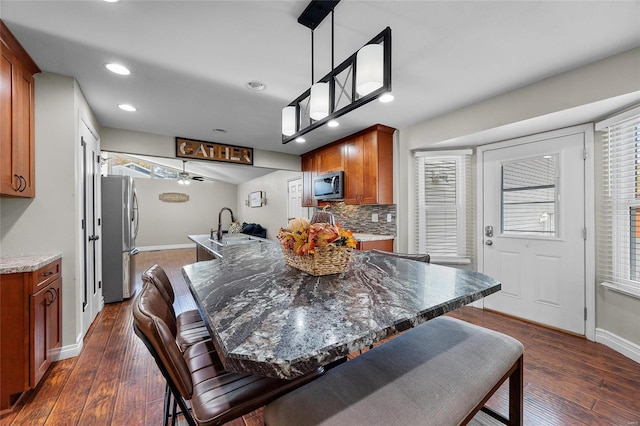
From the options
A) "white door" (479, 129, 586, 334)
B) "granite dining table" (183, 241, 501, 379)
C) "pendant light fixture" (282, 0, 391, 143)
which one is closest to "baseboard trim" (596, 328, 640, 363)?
"white door" (479, 129, 586, 334)

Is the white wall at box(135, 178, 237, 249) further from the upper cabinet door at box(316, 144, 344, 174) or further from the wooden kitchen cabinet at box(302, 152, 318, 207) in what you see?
the upper cabinet door at box(316, 144, 344, 174)

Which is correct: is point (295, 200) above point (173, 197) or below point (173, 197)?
below

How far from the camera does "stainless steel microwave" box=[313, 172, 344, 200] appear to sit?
4.02 metres

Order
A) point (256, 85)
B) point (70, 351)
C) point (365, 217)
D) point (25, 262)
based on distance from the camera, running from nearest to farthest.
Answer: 1. point (25, 262)
2. point (70, 351)
3. point (256, 85)
4. point (365, 217)

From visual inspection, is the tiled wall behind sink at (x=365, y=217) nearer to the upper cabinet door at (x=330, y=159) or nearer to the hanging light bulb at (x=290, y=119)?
the upper cabinet door at (x=330, y=159)

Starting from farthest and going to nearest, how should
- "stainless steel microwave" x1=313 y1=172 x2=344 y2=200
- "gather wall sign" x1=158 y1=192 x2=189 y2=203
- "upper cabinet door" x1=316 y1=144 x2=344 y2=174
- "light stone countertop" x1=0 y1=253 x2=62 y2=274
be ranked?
"gather wall sign" x1=158 y1=192 x2=189 y2=203 < "upper cabinet door" x1=316 y1=144 x2=344 y2=174 < "stainless steel microwave" x1=313 y1=172 x2=344 y2=200 < "light stone countertop" x1=0 y1=253 x2=62 y2=274

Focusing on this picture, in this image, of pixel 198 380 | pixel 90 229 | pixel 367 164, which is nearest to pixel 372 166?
pixel 367 164

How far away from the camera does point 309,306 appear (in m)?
0.88

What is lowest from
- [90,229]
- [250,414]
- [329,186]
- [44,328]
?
[250,414]

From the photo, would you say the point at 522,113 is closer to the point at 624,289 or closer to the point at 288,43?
the point at 624,289

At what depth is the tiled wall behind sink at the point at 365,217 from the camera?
374cm

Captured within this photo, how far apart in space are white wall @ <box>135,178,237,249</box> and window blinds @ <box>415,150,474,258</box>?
8.15 meters

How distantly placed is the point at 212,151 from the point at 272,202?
309cm

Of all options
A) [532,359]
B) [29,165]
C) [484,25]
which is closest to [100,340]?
[29,165]
